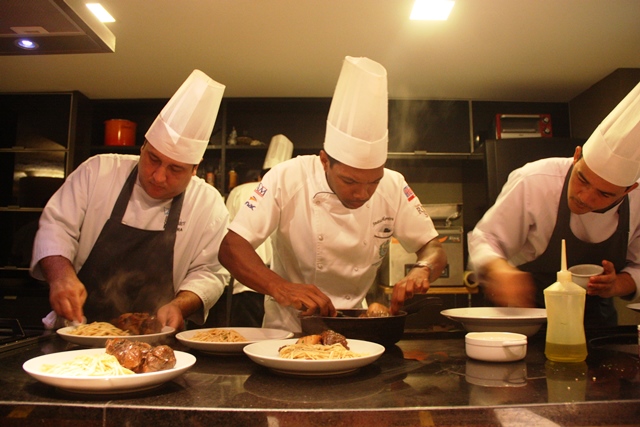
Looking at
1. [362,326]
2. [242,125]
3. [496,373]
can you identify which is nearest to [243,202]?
[242,125]

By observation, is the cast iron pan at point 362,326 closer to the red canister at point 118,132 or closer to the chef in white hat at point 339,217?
the chef in white hat at point 339,217

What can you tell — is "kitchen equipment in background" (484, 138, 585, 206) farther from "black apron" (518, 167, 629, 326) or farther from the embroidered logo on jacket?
the embroidered logo on jacket

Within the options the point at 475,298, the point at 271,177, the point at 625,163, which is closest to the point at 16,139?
the point at 271,177

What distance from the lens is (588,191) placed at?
6.88 feet

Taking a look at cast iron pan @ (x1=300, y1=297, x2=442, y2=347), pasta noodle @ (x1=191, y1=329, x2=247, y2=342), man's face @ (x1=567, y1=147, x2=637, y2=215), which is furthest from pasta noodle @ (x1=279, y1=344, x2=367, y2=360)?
man's face @ (x1=567, y1=147, x2=637, y2=215)

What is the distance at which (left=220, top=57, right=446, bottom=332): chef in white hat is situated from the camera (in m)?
1.97

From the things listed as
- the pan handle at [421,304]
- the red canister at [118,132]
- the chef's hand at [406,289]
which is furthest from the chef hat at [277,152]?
the pan handle at [421,304]

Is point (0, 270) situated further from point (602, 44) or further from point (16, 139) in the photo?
point (602, 44)

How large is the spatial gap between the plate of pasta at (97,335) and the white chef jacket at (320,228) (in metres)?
0.65

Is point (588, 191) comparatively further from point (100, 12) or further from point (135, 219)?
point (100, 12)

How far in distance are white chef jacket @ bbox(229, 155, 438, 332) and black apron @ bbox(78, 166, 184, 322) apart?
1.41 feet

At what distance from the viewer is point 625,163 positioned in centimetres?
198

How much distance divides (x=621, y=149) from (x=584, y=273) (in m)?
0.50

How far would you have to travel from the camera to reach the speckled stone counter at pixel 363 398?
2.93ft
